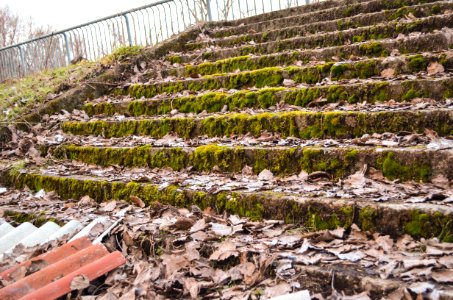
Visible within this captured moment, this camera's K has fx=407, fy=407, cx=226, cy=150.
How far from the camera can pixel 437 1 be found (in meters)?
4.71

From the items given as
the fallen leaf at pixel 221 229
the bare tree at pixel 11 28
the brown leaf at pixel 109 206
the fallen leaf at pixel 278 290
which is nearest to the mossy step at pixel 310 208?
the brown leaf at pixel 109 206

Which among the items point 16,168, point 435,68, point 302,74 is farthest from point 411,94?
point 16,168

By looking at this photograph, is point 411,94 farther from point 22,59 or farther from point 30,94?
point 22,59

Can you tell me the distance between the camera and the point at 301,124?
10.8ft

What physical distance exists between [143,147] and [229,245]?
196 centimetres

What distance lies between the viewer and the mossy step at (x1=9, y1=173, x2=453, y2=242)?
1.98 m

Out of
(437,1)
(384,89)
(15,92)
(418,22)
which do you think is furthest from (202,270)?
(15,92)

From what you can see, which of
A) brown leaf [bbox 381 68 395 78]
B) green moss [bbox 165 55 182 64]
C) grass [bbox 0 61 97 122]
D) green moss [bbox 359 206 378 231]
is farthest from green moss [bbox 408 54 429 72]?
grass [bbox 0 61 97 122]

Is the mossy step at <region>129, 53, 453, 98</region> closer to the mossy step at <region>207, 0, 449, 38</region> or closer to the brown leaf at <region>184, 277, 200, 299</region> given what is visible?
the mossy step at <region>207, 0, 449, 38</region>

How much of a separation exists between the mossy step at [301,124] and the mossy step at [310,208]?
88cm

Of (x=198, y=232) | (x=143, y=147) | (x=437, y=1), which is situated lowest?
(x=198, y=232)

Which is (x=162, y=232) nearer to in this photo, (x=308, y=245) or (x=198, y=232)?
(x=198, y=232)

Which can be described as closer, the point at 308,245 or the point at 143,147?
the point at 308,245

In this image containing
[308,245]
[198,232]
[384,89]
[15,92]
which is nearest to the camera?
[308,245]
